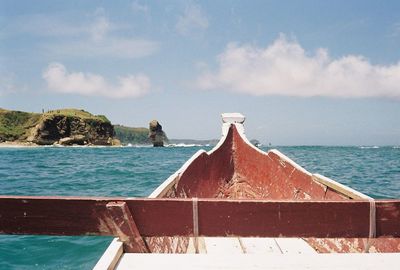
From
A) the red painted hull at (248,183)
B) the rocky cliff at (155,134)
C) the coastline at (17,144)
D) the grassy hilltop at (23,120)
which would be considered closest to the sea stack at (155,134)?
the rocky cliff at (155,134)

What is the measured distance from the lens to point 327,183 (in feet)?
15.5

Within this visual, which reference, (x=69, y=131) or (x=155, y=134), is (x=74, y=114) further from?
(x=155, y=134)

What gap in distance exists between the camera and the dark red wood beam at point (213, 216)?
7.54 ft

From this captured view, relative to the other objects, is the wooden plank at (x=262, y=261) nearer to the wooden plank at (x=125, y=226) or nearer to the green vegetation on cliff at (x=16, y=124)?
the wooden plank at (x=125, y=226)

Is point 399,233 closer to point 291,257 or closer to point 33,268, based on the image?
point 291,257

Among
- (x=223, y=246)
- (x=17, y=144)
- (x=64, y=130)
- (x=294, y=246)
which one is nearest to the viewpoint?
(x=223, y=246)

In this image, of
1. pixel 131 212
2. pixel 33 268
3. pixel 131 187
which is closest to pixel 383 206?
pixel 131 212

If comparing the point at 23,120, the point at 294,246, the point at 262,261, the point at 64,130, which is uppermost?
the point at 23,120

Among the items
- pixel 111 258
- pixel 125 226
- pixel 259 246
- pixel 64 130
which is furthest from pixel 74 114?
pixel 111 258

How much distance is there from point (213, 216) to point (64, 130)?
116 m

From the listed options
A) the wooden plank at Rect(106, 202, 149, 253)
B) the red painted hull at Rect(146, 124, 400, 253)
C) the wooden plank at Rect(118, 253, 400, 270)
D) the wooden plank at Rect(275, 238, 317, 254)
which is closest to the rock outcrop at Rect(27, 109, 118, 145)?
the red painted hull at Rect(146, 124, 400, 253)

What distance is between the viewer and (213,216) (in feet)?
7.61

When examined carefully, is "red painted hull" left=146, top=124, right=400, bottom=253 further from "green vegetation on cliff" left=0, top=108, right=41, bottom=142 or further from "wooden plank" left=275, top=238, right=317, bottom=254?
"green vegetation on cliff" left=0, top=108, right=41, bottom=142

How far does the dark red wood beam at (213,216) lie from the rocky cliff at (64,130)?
110974 millimetres
